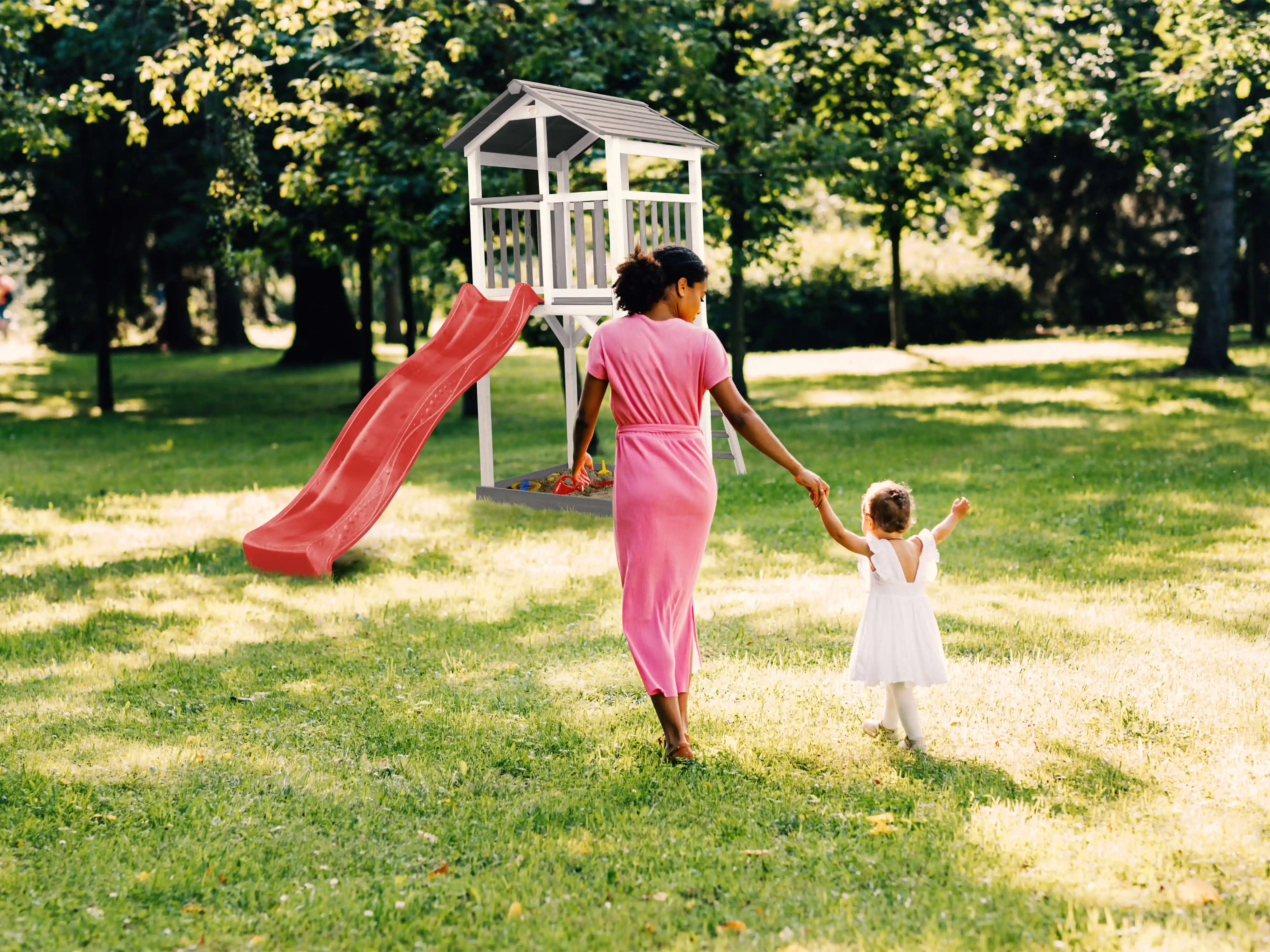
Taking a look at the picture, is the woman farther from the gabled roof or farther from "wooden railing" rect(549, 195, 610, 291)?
the gabled roof

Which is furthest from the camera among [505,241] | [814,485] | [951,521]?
[505,241]

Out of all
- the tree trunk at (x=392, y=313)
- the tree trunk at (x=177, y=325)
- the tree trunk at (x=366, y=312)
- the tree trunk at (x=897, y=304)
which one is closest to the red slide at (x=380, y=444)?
the tree trunk at (x=366, y=312)

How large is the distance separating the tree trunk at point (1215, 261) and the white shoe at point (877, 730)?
682 inches

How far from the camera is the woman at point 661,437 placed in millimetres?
4977

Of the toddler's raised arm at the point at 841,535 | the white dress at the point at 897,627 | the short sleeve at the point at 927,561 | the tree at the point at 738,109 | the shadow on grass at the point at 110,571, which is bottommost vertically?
the shadow on grass at the point at 110,571

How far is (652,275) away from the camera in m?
5.00

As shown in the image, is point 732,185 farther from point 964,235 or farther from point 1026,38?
point 964,235

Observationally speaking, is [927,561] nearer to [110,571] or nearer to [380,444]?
[380,444]

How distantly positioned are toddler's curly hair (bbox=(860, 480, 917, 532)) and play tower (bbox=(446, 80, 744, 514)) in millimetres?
3533

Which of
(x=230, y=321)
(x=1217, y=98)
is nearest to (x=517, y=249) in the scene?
(x=1217, y=98)

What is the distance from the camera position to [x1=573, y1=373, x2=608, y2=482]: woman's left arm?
509 cm

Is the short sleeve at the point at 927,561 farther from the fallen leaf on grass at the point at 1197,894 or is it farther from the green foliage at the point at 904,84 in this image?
the green foliage at the point at 904,84

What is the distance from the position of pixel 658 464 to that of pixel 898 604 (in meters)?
1.16

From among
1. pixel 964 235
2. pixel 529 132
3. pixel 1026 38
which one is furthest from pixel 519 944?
pixel 964 235
